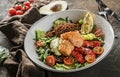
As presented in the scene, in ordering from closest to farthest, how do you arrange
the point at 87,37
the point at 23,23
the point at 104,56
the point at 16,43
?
the point at 104,56, the point at 87,37, the point at 16,43, the point at 23,23

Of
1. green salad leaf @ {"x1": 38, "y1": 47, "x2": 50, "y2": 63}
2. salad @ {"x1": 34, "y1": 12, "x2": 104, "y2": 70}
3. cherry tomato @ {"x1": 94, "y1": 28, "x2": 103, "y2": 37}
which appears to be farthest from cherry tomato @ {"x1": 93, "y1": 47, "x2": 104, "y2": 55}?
green salad leaf @ {"x1": 38, "y1": 47, "x2": 50, "y2": 63}

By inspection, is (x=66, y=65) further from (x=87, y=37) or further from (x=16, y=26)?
(x=16, y=26)

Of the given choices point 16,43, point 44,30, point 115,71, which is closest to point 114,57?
point 115,71

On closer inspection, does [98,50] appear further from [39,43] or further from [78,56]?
[39,43]

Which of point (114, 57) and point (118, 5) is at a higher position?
point (118, 5)

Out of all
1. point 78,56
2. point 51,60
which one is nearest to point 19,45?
point 51,60

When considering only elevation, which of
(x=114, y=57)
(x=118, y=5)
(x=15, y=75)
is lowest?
(x=15, y=75)

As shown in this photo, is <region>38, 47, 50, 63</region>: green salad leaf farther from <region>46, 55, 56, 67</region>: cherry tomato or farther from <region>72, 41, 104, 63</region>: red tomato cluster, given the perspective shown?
<region>72, 41, 104, 63</region>: red tomato cluster
